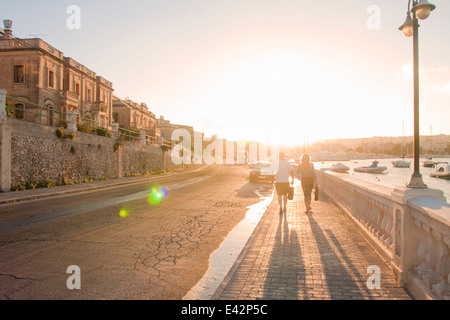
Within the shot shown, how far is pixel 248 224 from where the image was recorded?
862 cm

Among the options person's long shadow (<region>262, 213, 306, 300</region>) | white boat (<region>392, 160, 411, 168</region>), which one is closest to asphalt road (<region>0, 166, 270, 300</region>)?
person's long shadow (<region>262, 213, 306, 300</region>)

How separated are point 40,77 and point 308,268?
38.1m

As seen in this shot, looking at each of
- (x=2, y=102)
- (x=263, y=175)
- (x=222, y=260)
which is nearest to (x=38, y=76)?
(x=2, y=102)

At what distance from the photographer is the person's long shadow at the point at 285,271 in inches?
150

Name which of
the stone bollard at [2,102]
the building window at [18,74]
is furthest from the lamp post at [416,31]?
the building window at [18,74]

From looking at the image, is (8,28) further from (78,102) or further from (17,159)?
(17,159)

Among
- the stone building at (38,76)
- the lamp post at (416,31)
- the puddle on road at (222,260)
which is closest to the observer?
the puddle on road at (222,260)

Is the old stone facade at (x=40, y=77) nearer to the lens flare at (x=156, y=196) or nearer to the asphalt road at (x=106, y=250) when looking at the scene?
the lens flare at (x=156, y=196)

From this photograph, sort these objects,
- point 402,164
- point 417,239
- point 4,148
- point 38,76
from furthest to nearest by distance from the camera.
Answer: point 402,164 < point 38,76 < point 4,148 < point 417,239

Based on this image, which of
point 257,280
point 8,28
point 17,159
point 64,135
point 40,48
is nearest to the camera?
point 257,280

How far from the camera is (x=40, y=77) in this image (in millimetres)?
34281

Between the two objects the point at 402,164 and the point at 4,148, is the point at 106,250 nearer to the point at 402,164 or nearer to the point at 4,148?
the point at 4,148
